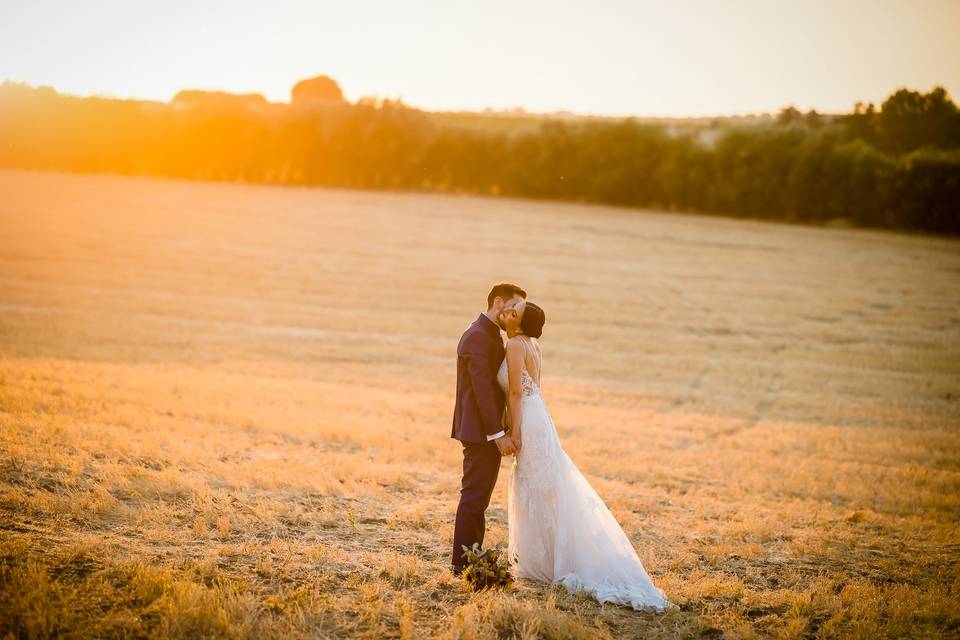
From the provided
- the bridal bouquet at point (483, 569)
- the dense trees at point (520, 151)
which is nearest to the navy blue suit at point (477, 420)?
the bridal bouquet at point (483, 569)

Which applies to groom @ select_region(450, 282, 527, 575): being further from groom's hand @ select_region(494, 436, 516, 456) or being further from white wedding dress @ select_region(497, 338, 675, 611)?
white wedding dress @ select_region(497, 338, 675, 611)

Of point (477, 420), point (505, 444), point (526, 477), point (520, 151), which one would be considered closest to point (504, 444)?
point (505, 444)

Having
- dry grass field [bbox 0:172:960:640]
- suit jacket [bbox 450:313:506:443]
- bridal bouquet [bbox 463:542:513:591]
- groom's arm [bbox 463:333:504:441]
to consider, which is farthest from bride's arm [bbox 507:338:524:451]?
dry grass field [bbox 0:172:960:640]

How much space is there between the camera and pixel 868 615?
589 cm

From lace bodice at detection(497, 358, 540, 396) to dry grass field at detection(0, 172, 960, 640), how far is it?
1.67m

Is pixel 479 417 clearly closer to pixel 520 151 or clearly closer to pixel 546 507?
pixel 546 507

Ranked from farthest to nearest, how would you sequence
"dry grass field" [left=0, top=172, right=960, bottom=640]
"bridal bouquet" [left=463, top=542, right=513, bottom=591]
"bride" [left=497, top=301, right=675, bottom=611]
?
1. "bride" [left=497, top=301, right=675, bottom=611]
2. "bridal bouquet" [left=463, top=542, right=513, bottom=591]
3. "dry grass field" [left=0, top=172, right=960, bottom=640]

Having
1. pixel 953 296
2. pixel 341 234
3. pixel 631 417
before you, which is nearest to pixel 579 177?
pixel 341 234

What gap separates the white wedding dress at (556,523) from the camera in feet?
20.2

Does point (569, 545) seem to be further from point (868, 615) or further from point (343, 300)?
point (343, 300)

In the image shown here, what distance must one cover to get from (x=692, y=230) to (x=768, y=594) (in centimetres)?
3876

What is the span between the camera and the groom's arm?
6.00 meters

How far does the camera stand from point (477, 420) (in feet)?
20.0

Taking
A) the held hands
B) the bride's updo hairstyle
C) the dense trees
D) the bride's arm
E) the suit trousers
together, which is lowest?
the suit trousers
